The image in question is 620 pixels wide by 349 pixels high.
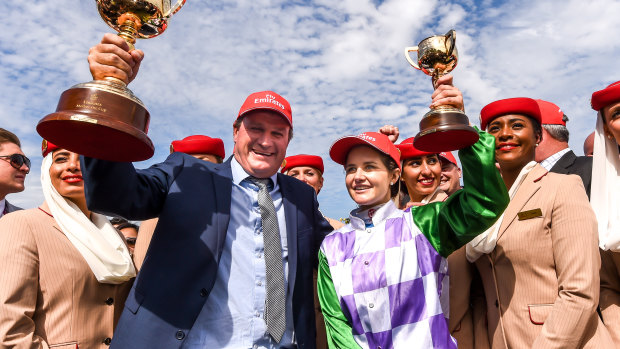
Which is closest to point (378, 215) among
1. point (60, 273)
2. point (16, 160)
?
point (60, 273)

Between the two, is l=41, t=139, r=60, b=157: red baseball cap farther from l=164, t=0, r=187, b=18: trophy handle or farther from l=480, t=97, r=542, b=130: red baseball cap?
l=480, t=97, r=542, b=130: red baseball cap

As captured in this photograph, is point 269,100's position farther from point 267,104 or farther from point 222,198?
point 222,198

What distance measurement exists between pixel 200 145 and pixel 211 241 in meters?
3.71

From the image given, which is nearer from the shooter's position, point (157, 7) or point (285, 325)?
point (157, 7)

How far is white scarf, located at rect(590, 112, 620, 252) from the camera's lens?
138 inches

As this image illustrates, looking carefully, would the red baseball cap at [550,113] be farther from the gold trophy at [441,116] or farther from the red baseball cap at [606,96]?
the gold trophy at [441,116]

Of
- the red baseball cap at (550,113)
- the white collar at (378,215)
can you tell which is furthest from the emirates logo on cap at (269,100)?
the red baseball cap at (550,113)

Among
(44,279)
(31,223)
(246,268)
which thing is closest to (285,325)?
(246,268)

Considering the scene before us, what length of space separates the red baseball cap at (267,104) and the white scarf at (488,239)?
1.82 metres

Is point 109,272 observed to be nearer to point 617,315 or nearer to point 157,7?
point 157,7

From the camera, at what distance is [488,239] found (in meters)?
3.42

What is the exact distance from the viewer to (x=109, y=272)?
3.40 m

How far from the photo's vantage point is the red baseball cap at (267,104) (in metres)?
3.40

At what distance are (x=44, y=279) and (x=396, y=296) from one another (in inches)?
103
